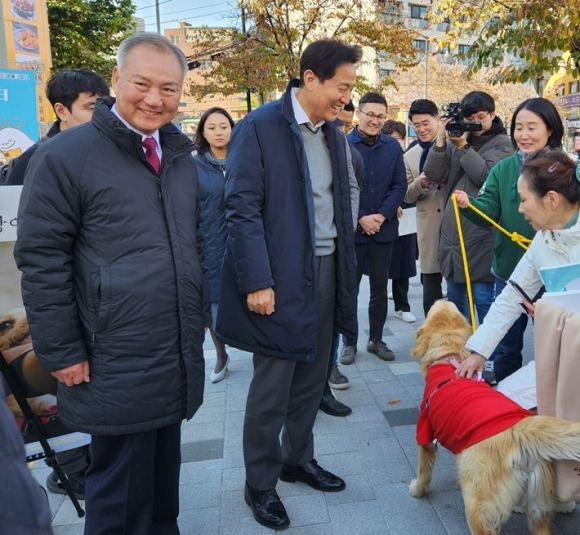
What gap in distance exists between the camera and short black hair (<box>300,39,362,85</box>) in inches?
89.7

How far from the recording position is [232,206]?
2244 mm

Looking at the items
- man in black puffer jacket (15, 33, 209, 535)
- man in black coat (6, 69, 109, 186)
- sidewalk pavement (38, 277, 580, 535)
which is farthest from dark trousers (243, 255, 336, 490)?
man in black coat (6, 69, 109, 186)

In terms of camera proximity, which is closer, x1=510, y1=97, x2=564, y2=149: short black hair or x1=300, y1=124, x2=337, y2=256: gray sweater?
x1=300, y1=124, x2=337, y2=256: gray sweater

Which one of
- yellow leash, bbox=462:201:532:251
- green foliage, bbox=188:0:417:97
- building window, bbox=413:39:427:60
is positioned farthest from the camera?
building window, bbox=413:39:427:60

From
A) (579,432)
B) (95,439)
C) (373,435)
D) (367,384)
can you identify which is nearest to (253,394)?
(95,439)

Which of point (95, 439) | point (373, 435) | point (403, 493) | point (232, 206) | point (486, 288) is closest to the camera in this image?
point (95, 439)

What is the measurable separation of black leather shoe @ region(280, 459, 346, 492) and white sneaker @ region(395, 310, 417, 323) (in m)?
2.98

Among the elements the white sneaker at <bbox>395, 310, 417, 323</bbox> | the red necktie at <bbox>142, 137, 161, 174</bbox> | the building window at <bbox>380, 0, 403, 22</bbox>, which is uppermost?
the building window at <bbox>380, 0, 403, 22</bbox>

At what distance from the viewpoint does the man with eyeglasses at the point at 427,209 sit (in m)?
4.50

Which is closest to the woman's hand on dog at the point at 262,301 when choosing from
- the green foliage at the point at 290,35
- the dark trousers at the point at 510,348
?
the dark trousers at the point at 510,348

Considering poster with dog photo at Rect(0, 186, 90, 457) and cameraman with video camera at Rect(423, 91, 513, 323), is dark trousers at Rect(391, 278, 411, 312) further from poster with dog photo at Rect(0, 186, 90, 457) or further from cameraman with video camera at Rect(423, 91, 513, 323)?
poster with dog photo at Rect(0, 186, 90, 457)

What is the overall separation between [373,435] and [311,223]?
1617mm

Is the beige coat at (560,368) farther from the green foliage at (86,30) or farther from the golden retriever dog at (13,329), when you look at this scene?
the green foliage at (86,30)

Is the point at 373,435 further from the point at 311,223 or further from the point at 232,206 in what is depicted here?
the point at 232,206
